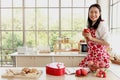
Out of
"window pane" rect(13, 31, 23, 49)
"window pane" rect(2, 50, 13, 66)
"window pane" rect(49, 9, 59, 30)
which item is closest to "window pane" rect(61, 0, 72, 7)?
"window pane" rect(49, 9, 59, 30)

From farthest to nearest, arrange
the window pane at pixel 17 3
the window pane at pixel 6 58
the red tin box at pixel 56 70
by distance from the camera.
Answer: the window pane at pixel 6 58
the window pane at pixel 17 3
the red tin box at pixel 56 70

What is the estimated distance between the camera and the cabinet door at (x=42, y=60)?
4.58m

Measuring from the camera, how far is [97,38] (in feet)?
8.32

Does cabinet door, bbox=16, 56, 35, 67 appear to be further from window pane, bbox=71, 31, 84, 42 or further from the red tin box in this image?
the red tin box

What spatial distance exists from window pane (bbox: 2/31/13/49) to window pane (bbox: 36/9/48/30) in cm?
78

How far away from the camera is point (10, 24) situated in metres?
5.57

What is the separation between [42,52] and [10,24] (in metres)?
1.31

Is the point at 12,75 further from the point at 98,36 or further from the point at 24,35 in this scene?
the point at 24,35

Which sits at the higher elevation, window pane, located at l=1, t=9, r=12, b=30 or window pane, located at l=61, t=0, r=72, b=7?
window pane, located at l=61, t=0, r=72, b=7

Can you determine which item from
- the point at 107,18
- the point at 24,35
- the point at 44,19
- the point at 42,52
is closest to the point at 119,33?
the point at 107,18

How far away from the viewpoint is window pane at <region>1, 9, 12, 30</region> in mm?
5543

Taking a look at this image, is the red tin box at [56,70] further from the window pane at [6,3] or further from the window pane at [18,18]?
the window pane at [6,3]

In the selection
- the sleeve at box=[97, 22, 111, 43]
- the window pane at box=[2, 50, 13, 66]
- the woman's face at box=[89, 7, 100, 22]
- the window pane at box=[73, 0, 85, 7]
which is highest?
the window pane at box=[73, 0, 85, 7]

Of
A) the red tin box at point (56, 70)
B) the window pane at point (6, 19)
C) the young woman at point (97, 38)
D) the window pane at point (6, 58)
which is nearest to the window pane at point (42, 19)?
the window pane at point (6, 19)
